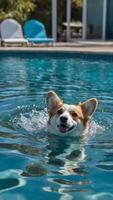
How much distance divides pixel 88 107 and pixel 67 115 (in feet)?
1.22

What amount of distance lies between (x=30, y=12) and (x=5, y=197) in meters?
16.2

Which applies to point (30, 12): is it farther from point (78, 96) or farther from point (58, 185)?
point (58, 185)

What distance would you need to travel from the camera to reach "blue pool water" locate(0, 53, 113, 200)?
429 cm

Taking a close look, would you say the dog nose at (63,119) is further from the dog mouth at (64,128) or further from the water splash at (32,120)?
the water splash at (32,120)

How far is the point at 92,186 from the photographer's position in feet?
14.4

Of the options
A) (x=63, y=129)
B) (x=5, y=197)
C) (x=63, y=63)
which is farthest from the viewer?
(x=63, y=63)

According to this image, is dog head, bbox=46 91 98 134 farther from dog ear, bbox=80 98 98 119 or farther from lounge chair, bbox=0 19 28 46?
lounge chair, bbox=0 19 28 46

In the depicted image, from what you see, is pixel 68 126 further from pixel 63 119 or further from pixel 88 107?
pixel 88 107

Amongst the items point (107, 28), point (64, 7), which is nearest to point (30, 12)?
point (64, 7)

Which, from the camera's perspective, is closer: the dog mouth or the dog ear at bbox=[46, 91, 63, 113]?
the dog mouth

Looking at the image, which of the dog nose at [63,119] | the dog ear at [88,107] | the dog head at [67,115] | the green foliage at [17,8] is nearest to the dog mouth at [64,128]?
the dog head at [67,115]

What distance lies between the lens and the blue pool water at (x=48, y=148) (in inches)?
169

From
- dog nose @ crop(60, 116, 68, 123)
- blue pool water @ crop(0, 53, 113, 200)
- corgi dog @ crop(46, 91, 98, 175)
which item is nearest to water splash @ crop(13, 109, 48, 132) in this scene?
blue pool water @ crop(0, 53, 113, 200)

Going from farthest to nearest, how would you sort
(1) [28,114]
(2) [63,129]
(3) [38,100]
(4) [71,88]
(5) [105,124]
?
(4) [71,88], (3) [38,100], (1) [28,114], (5) [105,124], (2) [63,129]
